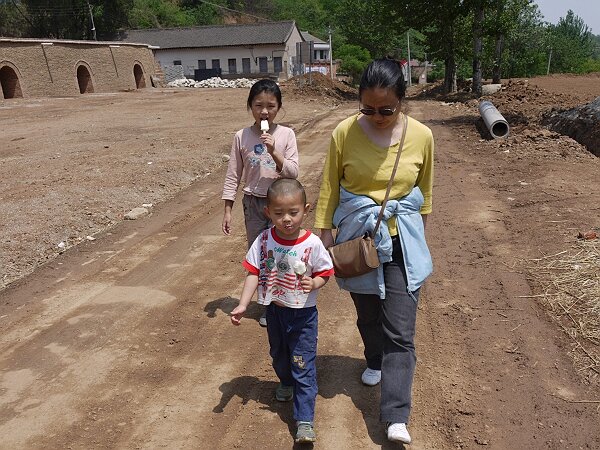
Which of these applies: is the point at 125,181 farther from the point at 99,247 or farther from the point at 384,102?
the point at 384,102

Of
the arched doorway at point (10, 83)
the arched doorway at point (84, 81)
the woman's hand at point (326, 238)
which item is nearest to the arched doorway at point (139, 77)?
the arched doorway at point (84, 81)

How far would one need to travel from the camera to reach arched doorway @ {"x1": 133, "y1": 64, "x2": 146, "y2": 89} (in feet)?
127

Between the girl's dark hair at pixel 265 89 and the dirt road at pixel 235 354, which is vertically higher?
the girl's dark hair at pixel 265 89

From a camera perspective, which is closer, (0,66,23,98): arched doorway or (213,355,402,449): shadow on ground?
(213,355,402,449): shadow on ground

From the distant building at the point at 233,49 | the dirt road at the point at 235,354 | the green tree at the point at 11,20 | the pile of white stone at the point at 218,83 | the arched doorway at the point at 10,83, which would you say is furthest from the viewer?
the distant building at the point at 233,49

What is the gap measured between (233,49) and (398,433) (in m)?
54.2

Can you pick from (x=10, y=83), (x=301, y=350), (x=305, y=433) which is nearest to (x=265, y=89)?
(x=301, y=350)

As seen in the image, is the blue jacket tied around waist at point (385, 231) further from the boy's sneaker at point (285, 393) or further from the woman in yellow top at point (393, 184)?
the boy's sneaker at point (285, 393)

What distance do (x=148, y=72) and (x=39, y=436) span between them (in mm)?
40504

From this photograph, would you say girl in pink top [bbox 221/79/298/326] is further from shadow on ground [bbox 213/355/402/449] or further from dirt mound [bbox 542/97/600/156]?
dirt mound [bbox 542/97/600/156]

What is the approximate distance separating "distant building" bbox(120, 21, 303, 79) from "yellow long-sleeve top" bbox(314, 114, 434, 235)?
A: 50.8m

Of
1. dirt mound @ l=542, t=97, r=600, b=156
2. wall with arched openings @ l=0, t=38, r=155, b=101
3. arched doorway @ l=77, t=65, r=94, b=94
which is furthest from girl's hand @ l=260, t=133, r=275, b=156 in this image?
arched doorway @ l=77, t=65, r=94, b=94

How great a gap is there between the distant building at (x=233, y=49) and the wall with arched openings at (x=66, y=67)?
1511cm

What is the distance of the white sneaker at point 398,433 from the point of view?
2.69m
